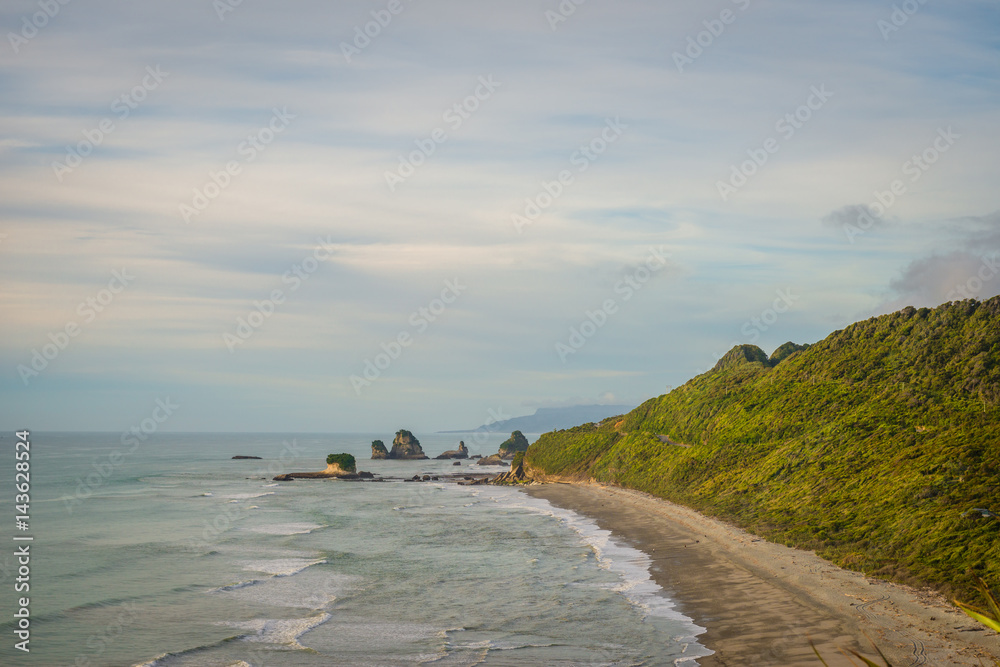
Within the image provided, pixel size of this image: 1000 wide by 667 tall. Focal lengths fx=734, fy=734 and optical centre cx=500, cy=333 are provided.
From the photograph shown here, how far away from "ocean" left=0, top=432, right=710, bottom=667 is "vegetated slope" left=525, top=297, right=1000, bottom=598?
9.20 m

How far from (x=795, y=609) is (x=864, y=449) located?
858 inches

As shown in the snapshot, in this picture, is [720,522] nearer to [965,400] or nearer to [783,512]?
[783,512]

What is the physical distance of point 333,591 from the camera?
3134cm

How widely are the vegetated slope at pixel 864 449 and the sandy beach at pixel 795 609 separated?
5.72 feet

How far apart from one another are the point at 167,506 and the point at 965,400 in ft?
205

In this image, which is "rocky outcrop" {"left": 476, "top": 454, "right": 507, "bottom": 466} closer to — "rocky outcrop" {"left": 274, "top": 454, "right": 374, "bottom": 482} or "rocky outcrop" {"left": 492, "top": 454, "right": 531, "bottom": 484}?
"rocky outcrop" {"left": 274, "top": 454, "right": 374, "bottom": 482}

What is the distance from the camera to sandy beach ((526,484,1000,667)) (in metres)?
19.4

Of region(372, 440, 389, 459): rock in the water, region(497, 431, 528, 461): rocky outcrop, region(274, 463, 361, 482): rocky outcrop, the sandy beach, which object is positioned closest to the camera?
the sandy beach

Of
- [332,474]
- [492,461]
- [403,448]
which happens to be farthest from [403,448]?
[332,474]

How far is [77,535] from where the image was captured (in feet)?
154

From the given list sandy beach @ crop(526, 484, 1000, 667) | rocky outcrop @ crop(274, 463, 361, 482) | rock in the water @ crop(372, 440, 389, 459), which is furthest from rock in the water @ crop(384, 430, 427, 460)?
sandy beach @ crop(526, 484, 1000, 667)

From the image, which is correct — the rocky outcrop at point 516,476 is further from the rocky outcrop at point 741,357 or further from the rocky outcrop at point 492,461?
the rocky outcrop at point 492,461

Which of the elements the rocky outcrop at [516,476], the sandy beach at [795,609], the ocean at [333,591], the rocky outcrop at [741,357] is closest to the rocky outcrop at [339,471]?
the rocky outcrop at [516,476]

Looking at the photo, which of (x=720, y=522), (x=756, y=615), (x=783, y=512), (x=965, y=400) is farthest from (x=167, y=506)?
(x=965, y=400)
